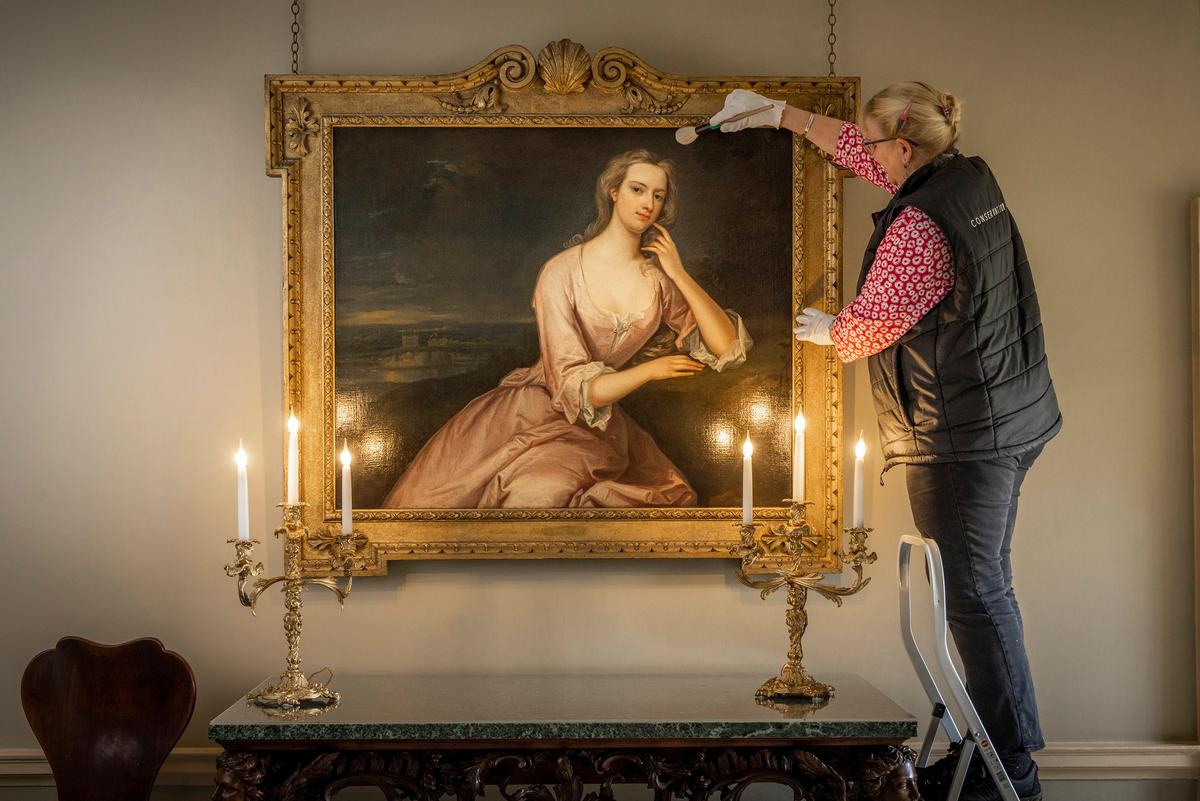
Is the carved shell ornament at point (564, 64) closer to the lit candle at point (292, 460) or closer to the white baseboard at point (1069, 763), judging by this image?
the lit candle at point (292, 460)

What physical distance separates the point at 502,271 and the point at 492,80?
Result: 18.7 inches

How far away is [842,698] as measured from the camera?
7.39 feet

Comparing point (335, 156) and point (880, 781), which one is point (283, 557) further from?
point (880, 781)

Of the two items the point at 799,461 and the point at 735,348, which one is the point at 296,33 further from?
the point at 799,461

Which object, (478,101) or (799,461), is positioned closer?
(799,461)

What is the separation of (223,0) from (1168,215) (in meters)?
2.48

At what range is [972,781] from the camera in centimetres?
217

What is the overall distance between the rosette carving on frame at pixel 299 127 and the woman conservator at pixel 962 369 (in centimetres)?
134

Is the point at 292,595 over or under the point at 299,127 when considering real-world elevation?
under

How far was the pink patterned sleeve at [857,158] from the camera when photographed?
7.91ft

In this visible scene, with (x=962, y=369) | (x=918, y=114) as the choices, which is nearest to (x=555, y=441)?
(x=962, y=369)

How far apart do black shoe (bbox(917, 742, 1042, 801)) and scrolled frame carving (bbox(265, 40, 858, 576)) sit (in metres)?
0.53

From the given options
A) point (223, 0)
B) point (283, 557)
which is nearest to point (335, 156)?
point (223, 0)


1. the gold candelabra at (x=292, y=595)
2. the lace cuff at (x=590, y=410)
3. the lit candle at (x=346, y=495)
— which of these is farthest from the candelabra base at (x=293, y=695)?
the lace cuff at (x=590, y=410)
